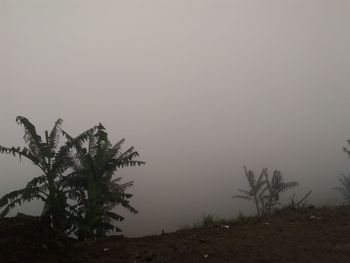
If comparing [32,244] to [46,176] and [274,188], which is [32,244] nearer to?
[46,176]

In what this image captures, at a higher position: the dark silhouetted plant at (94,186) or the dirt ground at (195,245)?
the dark silhouetted plant at (94,186)

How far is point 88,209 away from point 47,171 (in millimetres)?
1773

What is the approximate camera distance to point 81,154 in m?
11.6

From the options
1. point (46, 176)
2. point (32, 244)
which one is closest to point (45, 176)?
point (46, 176)

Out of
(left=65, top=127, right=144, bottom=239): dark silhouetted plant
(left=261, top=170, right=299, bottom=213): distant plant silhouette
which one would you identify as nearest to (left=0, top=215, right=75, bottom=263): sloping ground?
(left=65, top=127, right=144, bottom=239): dark silhouetted plant

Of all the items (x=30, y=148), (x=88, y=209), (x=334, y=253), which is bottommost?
(x=334, y=253)

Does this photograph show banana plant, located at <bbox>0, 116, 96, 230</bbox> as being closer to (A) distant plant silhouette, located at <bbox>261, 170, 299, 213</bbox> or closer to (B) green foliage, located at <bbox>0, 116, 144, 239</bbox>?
(B) green foliage, located at <bbox>0, 116, 144, 239</bbox>

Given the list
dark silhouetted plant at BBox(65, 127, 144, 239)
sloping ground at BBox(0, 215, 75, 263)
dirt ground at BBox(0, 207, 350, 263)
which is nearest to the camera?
sloping ground at BBox(0, 215, 75, 263)

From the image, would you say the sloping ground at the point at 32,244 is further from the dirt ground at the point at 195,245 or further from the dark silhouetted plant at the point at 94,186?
the dark silhouetted plant at the point at 94,186

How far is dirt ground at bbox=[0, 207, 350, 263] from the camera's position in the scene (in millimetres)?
5520

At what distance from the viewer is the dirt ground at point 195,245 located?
5520 mm

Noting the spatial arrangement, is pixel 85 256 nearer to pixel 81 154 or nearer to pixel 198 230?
pixel 198 230

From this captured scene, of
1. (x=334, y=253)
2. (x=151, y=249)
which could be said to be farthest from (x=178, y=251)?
(x=334, y=253)

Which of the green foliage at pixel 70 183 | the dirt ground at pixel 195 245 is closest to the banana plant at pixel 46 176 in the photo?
the green foliage at pixel 70 183
